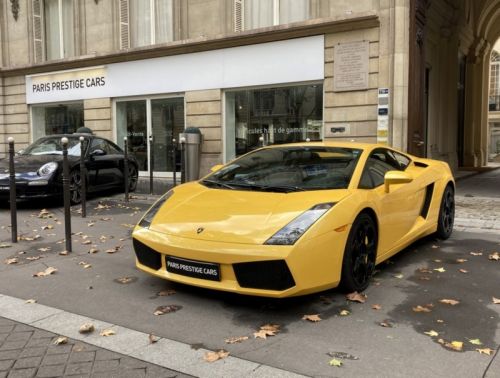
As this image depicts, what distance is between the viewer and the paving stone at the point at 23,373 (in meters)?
3.03

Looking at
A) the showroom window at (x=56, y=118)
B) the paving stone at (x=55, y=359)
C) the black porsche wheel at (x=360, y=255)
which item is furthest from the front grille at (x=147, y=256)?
the showroom window at (x=56, y=118)

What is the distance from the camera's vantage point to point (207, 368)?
3.09 m

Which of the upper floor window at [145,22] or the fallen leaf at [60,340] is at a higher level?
the upper floor window at [145,22]

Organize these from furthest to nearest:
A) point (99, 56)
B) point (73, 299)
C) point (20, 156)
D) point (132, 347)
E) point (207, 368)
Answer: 1. point (99, 56)
2. point (20, 156)
3. point (73, 299)
4. point (132, 347)
5. point (207, 368)

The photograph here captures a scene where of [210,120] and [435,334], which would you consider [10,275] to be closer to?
[435,334]

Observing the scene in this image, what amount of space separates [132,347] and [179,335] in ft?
1.14

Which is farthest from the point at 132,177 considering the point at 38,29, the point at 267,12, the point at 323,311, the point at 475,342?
the point at 38,29

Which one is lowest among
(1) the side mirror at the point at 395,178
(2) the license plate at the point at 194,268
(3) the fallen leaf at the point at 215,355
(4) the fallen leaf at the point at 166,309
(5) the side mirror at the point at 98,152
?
(3) the fallen leaf at the point at 215,355

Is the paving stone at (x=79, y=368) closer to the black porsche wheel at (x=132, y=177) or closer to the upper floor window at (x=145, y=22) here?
the black porsche wheel at (x=132, y=177)

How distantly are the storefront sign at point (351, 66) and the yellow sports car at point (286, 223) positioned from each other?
6545mm

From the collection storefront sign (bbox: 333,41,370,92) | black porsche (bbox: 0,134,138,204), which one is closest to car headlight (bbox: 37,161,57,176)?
black porsche (bbox: 0,134,138,204)

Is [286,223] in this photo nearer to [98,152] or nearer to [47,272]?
[47,272]

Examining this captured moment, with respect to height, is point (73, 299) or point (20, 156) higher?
point (20, 156)

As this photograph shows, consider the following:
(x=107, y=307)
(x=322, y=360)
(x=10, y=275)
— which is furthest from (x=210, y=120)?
(x=322, y=360)
